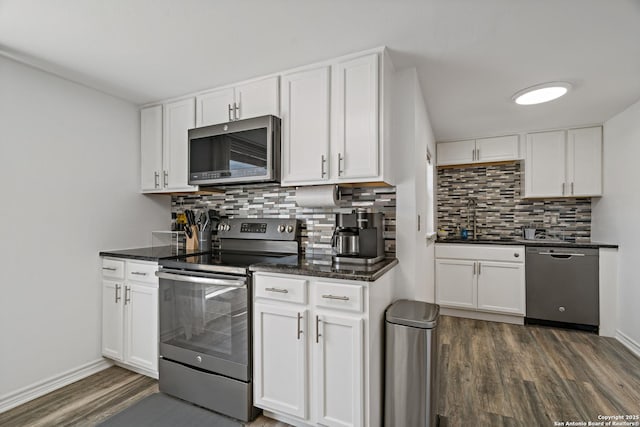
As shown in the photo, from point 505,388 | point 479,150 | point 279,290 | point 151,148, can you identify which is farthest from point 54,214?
point 479,150

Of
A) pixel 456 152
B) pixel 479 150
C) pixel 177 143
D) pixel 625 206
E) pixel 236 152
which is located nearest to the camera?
pixel 236 152

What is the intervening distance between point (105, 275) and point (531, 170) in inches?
179

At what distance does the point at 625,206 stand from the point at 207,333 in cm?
389

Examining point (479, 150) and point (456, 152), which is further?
point (456, 152)

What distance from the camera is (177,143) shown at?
272 cm

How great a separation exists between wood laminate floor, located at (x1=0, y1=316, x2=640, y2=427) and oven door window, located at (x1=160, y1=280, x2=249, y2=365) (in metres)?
0.46

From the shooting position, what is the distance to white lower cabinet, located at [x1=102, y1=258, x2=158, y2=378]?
2289mm

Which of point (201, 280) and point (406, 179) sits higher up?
point (406, 179)

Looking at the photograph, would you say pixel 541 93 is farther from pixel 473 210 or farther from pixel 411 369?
pixel 411 369

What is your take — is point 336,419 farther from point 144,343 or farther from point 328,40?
point 328,40

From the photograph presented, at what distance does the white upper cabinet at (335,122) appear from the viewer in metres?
1.93

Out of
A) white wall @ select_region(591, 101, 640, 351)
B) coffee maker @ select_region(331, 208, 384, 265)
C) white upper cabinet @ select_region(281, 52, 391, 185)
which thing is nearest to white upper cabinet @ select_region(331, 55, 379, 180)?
white upper cabinet @ select_region(281, 52, 391, 185)

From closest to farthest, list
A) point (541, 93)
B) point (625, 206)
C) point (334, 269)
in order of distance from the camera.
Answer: point (334, 269), point (541, 93), point (625, 206)

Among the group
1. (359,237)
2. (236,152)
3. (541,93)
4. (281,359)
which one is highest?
(541,93)
